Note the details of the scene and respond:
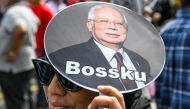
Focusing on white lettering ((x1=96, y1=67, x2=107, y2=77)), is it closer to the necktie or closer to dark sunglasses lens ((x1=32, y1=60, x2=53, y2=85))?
the necktie

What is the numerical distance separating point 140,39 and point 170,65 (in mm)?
1340

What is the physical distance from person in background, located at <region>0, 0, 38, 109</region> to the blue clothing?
6.00 feet

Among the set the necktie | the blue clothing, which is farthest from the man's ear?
the blue clothing

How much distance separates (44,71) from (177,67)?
51.0 inches

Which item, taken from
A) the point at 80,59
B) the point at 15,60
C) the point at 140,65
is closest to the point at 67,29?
the point at 80,59

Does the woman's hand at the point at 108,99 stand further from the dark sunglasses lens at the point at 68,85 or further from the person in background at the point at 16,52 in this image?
the person in background at the point at 16,52

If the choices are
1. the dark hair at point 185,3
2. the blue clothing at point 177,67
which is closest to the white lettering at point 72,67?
the blue clothing at point 177,67

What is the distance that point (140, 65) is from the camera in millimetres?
1158

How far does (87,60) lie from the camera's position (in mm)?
1100

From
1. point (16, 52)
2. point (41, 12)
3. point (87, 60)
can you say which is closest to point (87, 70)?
point (87, 60)

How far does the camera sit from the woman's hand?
1031 mm

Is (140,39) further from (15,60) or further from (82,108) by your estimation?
(15,60)

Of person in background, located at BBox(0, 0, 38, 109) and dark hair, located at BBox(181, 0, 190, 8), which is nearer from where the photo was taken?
dark hair, located at BBox(181, 0, 190, 8)

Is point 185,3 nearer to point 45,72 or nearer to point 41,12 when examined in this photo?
point 45,72
